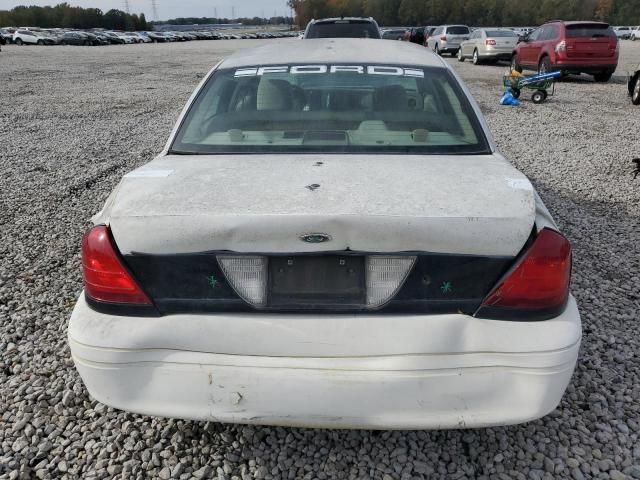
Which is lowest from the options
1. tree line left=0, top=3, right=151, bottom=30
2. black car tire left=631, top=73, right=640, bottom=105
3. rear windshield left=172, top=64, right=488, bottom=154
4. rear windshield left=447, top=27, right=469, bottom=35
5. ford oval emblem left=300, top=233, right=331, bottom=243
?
black car tire left=631, top=73, right=640, bottom=105

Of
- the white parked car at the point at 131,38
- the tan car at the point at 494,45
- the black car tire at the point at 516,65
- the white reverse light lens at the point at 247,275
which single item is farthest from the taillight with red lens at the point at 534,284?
the white parked car at the point at 131,38

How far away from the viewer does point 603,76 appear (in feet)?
50.9

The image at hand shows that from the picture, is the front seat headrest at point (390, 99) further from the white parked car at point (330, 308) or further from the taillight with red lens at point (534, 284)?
the taillight with red lens at point (534, 284)

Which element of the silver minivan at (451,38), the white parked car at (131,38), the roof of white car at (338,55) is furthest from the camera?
the white parked car at (131,38)

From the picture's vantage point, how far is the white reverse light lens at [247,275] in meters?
1.82

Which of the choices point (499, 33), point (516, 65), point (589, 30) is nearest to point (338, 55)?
point (589, 30)

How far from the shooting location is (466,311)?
1847 mm

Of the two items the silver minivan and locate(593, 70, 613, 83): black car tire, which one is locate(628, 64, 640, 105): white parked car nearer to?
locate(593, 70, 613, 83): black car tire

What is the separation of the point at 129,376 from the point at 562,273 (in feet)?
5.05

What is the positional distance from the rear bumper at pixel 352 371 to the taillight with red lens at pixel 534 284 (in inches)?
1.8

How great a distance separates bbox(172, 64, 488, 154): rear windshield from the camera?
266 centimetres

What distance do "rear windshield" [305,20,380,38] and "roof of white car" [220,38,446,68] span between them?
9.55 meters

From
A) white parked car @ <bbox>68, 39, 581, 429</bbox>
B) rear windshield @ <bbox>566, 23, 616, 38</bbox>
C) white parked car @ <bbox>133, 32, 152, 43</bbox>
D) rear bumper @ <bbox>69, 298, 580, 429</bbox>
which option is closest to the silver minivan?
rear windshield @ <bbox>566, 23, 616, 38</bbox>

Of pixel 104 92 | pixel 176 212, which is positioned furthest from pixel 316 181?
pixel 104 92
